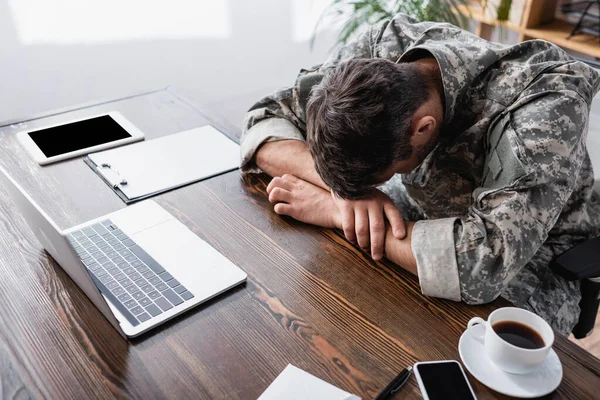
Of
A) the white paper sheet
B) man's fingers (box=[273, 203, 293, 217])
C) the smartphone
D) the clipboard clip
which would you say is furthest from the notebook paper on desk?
the smartphone

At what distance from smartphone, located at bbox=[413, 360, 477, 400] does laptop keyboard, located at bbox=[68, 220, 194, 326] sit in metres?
0.39

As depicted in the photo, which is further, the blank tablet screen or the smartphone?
the blank tablet screen

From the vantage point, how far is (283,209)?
111 centimetres

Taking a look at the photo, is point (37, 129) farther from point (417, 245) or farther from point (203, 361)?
point (417, 245)

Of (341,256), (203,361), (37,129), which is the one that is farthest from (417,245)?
(37,129)

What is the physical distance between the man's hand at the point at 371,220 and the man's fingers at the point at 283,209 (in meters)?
0.11

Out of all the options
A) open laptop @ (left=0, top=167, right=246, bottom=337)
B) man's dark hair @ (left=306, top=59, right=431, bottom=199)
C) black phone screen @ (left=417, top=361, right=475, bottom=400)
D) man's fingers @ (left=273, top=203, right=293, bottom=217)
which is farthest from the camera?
man's fingers @ (left=273, top=203, right=293, bottom=217)

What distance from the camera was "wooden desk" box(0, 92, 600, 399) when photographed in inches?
29.9

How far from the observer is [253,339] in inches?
32.6

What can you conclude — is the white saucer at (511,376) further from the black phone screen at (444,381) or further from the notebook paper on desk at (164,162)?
the notebook paper on desk at (164,162)

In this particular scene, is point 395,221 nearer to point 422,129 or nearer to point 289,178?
point 422,129

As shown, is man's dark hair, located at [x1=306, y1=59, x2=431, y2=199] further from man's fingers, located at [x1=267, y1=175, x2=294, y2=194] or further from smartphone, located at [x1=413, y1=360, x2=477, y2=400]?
smartphone, located at [x1=413, y1=360, x2=477, y2=400]

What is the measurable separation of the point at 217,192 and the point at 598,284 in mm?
863

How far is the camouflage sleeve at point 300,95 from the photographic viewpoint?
1.27 m
